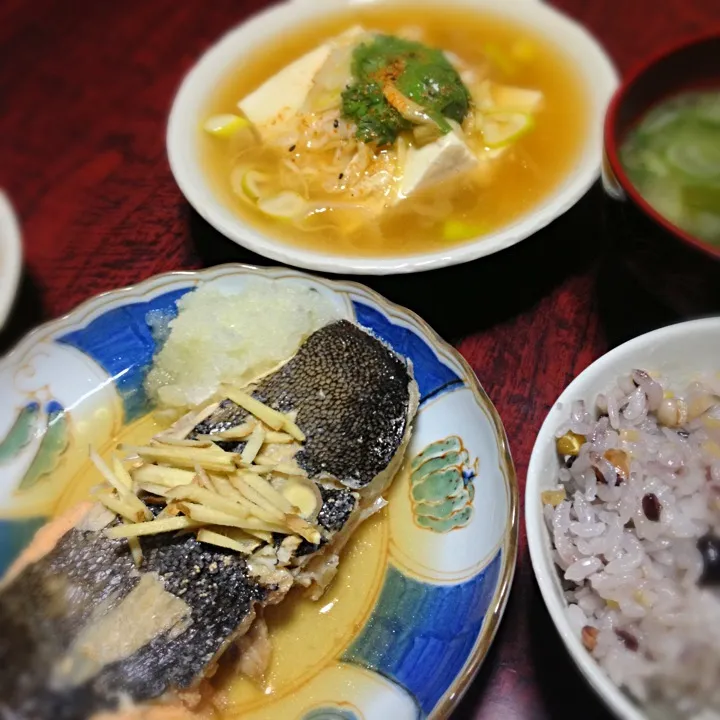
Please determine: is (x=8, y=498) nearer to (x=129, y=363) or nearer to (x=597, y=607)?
(x=129, y=363)

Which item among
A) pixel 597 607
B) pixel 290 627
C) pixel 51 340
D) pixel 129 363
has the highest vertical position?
pixel 51 340

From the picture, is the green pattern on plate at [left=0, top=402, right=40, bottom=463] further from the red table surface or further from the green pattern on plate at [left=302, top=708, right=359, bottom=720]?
the green pattern on plate at [left=302, top=708, right=359, bottom=720]

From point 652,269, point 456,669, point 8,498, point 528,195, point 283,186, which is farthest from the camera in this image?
point 283,186

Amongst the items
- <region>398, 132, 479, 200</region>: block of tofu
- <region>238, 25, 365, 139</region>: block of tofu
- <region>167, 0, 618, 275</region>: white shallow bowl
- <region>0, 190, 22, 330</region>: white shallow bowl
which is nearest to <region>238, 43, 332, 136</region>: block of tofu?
<region>238, 25, 365, 139</region>: block of tofu

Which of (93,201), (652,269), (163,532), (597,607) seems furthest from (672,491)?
(93,201)

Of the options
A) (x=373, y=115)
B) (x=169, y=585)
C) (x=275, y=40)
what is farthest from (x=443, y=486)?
(x=275, y=40)

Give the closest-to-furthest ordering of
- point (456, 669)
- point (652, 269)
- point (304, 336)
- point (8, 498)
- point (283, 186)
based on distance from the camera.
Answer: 1. point (456, 669)
2. point (652, 269)
3. point (8, 498)
4. point (304, 336)
5. point (283, 186)

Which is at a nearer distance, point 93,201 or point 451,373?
point 451,373

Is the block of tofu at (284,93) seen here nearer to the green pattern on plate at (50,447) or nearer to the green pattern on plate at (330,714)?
the green pattern on plate at (50,447)
